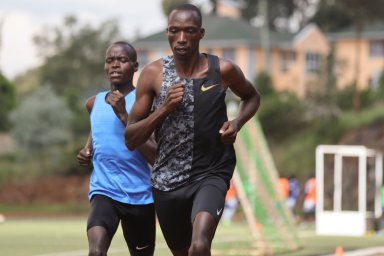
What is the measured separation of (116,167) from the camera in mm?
8508

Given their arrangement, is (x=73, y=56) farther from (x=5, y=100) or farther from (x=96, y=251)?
(x=96, y=251)

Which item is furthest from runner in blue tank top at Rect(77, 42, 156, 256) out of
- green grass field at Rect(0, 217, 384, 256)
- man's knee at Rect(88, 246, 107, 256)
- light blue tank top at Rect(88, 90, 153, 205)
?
green grass field at Rect(0, 217, 384, 256)

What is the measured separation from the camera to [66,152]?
58.4 metres

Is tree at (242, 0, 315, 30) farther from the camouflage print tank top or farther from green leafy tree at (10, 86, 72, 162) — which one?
the camouflage print tank top

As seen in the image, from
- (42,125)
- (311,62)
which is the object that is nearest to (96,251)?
(42,125)

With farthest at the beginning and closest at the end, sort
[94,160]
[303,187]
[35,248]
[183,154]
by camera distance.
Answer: [303,187] < [35,248] < [94,160] < [183,154]

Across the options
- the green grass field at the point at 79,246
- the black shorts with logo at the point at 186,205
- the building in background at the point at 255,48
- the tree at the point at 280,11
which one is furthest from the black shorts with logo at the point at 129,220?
the tree at the point at 280,11

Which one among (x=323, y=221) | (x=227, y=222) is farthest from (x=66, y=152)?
(x=323, y=221)

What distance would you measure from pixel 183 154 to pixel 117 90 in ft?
4.40

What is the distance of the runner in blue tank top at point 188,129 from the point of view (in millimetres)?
7461

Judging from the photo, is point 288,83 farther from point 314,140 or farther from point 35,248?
point 35,248

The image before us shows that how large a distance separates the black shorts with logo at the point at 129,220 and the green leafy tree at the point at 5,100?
2370 inches

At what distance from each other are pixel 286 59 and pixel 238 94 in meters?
73.9

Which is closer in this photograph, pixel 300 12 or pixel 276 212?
pixel 276 212
